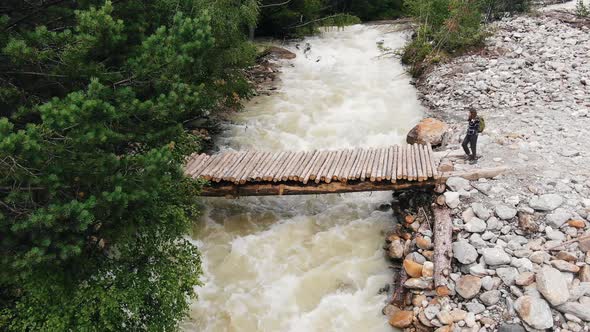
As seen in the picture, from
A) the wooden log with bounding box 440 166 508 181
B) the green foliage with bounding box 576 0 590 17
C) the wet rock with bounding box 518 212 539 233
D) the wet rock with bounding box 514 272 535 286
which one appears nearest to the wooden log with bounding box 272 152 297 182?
the wooden log with bounding box 440 166 508 181

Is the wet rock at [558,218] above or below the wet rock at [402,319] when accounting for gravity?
above

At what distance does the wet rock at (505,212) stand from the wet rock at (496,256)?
895 mm

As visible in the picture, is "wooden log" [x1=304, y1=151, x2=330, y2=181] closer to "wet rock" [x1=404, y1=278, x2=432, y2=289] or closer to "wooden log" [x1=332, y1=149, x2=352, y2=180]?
"wooden log" [x1=332, y1=149, x2=352, y2=180]

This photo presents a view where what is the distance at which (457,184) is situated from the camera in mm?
9562

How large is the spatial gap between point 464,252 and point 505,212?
1.36 m

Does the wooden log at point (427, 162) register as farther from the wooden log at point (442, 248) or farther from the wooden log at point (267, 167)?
the wooden log at point (267, 167)

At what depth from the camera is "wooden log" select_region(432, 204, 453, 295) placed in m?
7.94

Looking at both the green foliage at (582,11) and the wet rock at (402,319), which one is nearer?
the wet rock at (402,319)

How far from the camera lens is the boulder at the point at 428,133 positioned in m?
12.4

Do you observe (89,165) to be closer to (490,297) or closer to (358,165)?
(358,165)

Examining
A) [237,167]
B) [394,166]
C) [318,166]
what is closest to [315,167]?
[318,166]

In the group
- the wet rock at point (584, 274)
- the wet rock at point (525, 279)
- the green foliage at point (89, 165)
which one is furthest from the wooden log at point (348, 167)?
the wet rock at point (584, 274)

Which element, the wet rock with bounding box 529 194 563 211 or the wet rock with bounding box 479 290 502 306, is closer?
the wet rock with bounding box 479 290 502 306

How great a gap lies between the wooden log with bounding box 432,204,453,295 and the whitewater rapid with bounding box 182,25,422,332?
1228 mm
